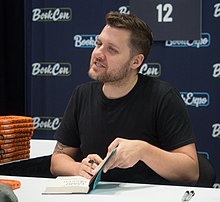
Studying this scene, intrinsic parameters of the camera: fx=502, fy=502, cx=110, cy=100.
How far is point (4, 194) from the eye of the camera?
146 cm

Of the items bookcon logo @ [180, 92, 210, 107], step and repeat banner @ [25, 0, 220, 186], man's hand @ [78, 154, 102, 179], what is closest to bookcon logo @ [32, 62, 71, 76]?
step and repeat banner @ [25, 0, 220, 186]

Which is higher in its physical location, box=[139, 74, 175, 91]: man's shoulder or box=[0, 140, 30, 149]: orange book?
box=[139, 74, 175, 91]: man's shoulder

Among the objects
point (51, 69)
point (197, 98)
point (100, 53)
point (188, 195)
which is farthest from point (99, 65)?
point (51, 69)

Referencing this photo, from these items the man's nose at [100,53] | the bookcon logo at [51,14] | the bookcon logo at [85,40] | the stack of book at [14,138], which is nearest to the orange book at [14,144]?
the stack of book at [14,138]

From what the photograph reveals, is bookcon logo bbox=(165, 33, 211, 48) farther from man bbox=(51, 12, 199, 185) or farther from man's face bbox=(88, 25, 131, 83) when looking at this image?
man's face bbox=(88, 25, 131, 83)

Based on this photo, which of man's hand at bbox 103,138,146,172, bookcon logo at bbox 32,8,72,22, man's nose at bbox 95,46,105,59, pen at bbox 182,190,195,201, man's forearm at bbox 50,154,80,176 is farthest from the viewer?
bookcon logo at bbox 32,8,72,22

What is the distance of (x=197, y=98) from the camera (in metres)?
4.18

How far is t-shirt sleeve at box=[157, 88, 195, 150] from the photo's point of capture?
7.21 ft

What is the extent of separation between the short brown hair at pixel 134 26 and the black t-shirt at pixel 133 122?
157 millimetres

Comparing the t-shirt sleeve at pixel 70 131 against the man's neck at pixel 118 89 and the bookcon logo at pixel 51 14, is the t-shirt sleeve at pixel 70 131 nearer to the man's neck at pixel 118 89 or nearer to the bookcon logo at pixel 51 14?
the man's neck at pixel 118 89

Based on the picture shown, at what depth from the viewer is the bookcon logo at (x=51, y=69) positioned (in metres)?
4.68

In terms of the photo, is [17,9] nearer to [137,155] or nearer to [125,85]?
[125,85]

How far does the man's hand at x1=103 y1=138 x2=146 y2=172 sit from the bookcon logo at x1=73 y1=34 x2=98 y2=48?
8.77 feet

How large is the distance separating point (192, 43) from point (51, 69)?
4.48 ft
